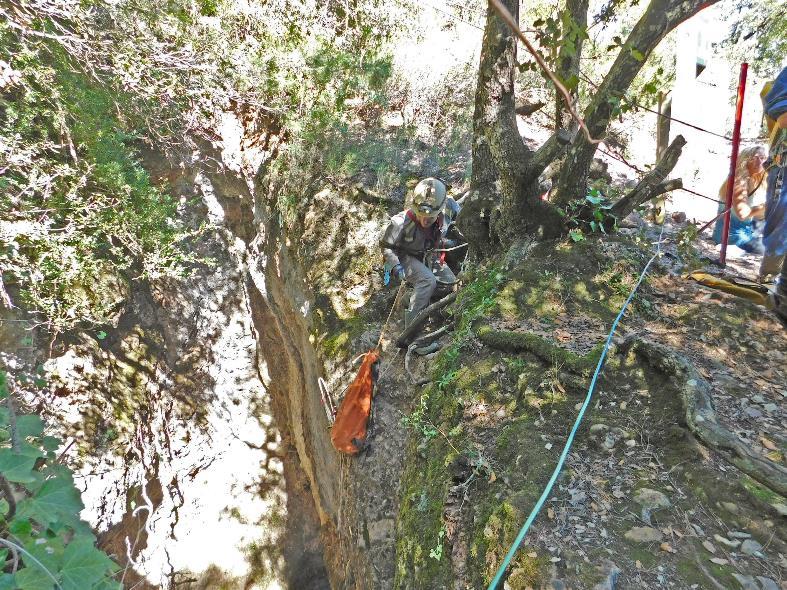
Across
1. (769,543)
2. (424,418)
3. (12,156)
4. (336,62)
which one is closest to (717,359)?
(769,543)

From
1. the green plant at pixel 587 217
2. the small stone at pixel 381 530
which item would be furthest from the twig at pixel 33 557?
the green plant at pixel 587 217

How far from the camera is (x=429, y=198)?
514 cm

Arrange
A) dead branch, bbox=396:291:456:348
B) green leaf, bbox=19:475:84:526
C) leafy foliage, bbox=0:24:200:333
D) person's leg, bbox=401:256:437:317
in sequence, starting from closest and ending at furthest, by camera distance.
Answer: green leaf, bbox=19:475:84:526
dead branch, bbox=396:291:456:348
person's leg, bbox=401:256:437:317
leafy foliage, bbox=0:24:200:333

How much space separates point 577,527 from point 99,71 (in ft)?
25.3

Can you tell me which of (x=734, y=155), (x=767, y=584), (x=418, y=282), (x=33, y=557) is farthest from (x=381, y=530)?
(x=734, y=155)

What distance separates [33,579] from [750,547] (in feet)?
9.04

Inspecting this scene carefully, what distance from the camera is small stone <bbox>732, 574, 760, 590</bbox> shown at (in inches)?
80.5

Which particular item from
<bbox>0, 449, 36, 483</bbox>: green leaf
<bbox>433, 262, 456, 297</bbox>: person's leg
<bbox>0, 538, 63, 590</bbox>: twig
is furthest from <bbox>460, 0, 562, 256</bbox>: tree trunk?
<bbox>0, 538, 63, 590</bbox>: twig

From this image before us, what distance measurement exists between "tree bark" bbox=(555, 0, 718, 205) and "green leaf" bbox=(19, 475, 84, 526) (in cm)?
370

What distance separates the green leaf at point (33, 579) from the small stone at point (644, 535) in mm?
2388

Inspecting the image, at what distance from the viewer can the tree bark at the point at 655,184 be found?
4.07m

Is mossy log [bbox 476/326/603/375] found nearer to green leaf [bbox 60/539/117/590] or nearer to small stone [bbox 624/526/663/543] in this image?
small stone [bbox 624/526/663/543]

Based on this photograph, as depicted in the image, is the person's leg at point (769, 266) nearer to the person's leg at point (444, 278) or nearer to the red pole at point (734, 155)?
the red pole at point (734, 155)

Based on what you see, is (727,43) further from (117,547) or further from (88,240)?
(117,547)
